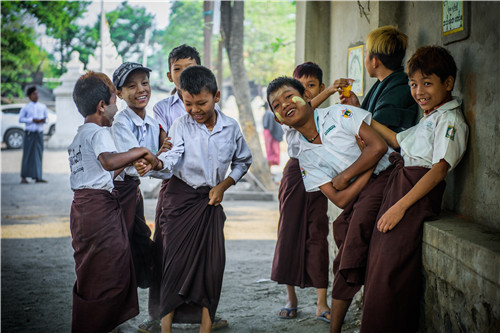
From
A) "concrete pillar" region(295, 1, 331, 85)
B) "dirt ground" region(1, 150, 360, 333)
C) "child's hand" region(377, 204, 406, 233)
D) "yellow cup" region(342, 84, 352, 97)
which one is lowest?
"dirt ground" region(1, 150, 360, 333)

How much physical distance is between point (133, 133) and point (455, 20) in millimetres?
2120

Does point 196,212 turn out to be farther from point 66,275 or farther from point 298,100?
point 66,275

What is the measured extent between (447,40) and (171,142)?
181 cm

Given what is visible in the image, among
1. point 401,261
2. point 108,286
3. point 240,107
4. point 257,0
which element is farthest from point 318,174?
point 257,0

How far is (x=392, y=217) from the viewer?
306cm

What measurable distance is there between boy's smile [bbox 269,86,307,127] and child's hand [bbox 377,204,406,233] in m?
0.83

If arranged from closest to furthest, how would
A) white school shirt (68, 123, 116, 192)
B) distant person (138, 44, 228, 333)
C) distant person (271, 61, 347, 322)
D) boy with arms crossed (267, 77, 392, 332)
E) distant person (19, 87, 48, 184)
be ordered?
boy with arms crossed (267, 77, 392, 332)
white school shirt (68, 123, 116, 192)
distant person (138, 44, 228, 333)
distant person (271, 61, 347, 322)
distant person (19, 87, 48, 184)

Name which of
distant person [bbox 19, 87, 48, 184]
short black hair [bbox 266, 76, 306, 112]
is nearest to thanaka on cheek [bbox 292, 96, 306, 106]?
short black hair [bbox 266, 76, 306, 112]

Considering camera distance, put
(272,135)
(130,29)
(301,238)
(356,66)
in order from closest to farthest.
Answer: (301,238) < (356,66) < (272,135) < (130,29)

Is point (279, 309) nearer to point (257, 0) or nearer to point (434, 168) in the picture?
point (434, 168)

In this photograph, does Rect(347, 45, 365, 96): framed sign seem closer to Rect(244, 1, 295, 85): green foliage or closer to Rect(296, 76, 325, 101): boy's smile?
Rect(296, 76, 325, 101): boy's smile

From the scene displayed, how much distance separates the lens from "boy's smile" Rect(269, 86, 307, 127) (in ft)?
11.7

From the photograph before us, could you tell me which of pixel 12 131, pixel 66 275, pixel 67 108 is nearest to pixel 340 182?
pixel 66 275

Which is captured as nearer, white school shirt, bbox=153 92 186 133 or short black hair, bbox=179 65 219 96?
short black hair, bbox=179 65 219 96
